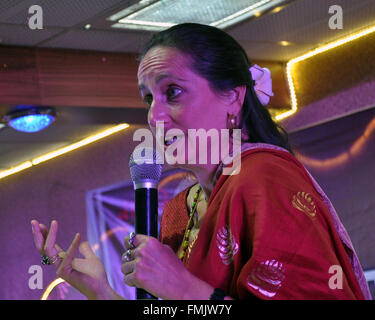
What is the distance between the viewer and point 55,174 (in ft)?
22.0

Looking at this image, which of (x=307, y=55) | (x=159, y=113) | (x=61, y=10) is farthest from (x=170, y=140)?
(x=307, y=55)

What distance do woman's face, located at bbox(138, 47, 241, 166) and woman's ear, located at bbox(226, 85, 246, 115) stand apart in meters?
0.02

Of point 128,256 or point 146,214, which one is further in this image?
point 146,214

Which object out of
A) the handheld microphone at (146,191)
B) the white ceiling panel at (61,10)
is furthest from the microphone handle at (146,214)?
the white ceiling panel at (61,10)

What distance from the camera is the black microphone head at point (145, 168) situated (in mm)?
1266

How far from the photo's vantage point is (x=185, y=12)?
11.7 ft

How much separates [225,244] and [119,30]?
2823 mm

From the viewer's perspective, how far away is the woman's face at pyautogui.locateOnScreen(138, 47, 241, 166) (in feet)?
4.14

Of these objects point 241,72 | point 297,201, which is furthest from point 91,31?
point 297,201

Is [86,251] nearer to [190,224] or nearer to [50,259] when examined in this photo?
[50,259]

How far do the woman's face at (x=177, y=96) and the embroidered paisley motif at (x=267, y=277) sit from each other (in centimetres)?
32
